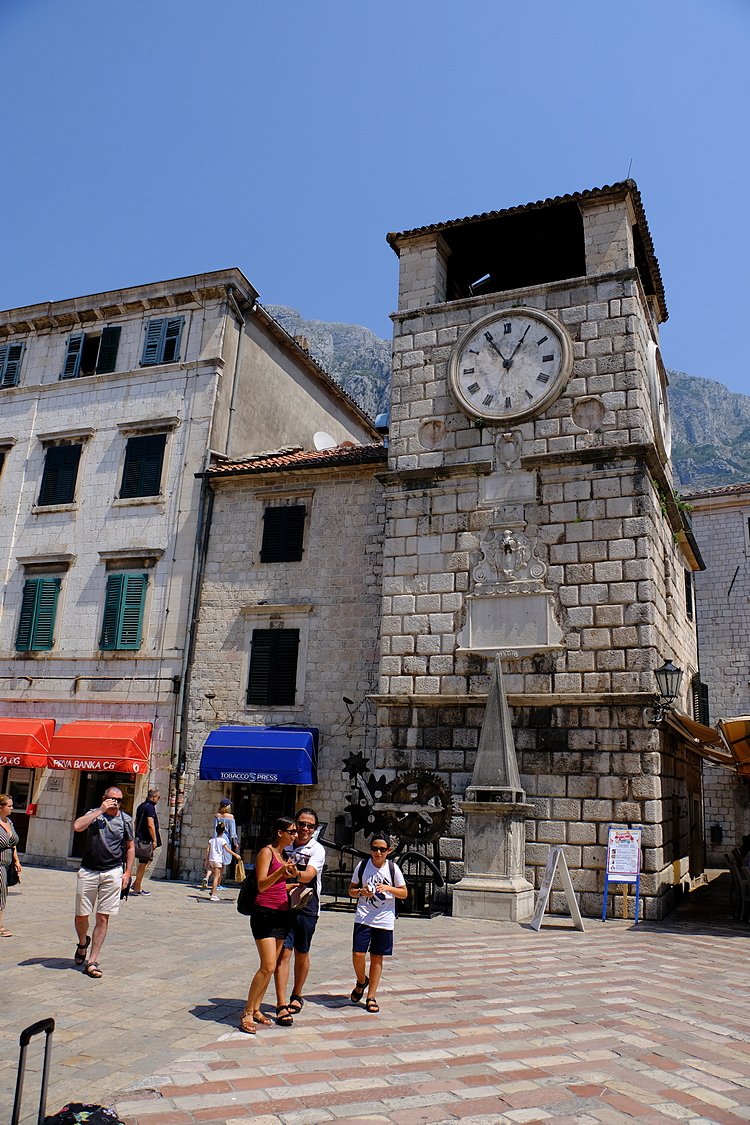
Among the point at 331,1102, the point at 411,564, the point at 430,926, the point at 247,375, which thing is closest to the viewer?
the point at 331,1102

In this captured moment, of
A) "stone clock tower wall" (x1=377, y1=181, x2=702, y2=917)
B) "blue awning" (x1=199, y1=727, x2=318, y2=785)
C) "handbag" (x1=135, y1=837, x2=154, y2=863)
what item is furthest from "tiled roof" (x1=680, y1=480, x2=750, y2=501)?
"handbag" (x1=135, y1=837, x2=154, y2=863)

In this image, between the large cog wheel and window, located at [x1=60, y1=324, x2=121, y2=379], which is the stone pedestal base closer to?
the large cog wheel

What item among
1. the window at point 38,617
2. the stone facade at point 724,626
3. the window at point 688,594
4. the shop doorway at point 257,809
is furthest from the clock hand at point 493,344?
the stone facade at point 724,626

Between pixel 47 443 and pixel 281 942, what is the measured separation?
1748cm

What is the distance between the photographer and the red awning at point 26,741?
1759 centimetres

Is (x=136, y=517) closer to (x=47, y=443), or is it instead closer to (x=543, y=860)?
(x=47, y=443)

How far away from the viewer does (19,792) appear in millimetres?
18750

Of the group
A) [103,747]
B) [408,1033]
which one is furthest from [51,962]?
[103,747]

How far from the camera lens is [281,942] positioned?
6.21 m

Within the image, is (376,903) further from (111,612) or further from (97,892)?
(111,612)

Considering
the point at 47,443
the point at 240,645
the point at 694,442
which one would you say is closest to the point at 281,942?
the point at 240,645

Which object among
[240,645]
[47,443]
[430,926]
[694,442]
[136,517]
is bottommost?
[430,926]

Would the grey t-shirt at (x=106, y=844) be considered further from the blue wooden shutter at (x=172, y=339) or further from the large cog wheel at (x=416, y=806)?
the blue wooden shutter at (x=172, y=339)

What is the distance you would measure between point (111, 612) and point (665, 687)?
1218 cm
